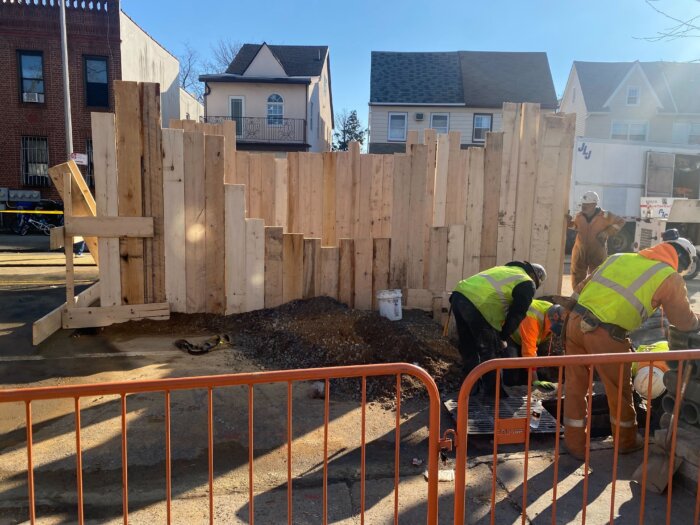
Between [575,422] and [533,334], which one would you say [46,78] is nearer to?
[533,334]

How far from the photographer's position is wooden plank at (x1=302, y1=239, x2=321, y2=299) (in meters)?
7.27

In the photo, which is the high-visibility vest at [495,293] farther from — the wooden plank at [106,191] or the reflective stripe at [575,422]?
the wooden plank at [106,191]

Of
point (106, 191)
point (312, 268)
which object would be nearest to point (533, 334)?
point (312, 268)

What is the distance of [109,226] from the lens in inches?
261

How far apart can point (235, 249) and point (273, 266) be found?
52cm

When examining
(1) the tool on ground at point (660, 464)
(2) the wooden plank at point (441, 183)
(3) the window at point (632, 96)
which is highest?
(3) the window at point (632, 96)

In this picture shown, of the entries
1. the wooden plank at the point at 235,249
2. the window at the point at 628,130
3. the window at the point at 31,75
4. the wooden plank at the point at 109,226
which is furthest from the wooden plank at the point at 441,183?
the window at the point at 628,130

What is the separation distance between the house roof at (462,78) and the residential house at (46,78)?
12217mm

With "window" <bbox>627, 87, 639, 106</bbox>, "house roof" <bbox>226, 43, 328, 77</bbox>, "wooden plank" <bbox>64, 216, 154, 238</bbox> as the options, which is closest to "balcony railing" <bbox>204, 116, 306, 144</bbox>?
"house roof" <bbox>226, 43, 328, 77</bbox>

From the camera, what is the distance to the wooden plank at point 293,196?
969 centimetres

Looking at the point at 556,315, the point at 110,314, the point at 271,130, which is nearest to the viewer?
the point at 556,315

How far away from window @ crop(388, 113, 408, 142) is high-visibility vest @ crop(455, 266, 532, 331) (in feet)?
78.4

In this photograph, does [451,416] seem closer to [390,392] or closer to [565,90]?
[390,392]

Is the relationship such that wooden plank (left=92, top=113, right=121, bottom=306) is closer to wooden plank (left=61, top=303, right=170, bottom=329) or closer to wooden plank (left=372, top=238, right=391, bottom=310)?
wooden plank (left=61, top=303, right=170, bottom=329)
